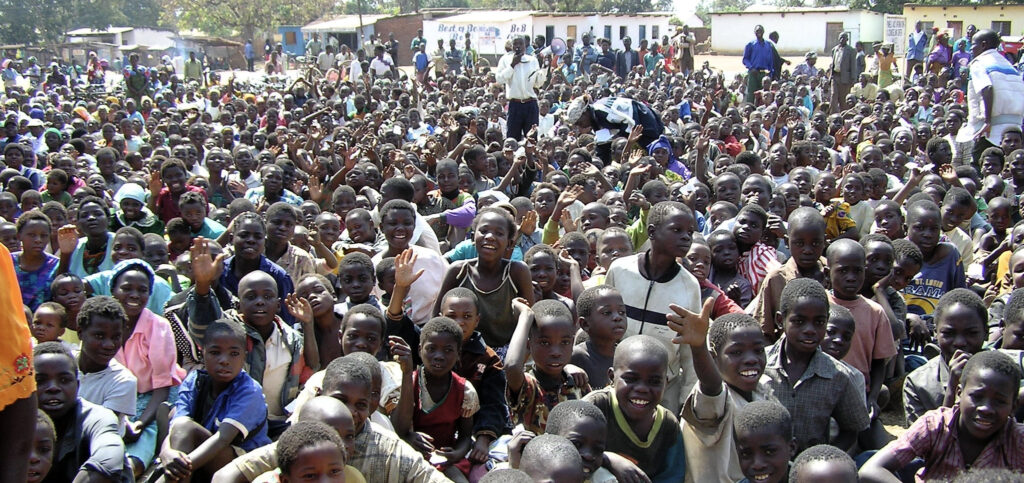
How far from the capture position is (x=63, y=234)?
521cm

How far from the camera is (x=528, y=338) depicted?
3.67 m

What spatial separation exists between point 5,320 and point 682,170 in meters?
7.54

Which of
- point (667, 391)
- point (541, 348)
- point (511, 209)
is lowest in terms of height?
point (667, 391)

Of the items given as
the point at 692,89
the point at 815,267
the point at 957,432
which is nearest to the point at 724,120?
the point at 692,89

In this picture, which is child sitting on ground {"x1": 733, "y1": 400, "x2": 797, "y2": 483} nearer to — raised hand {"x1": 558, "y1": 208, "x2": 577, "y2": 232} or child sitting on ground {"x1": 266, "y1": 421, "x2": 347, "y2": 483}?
child sitting on ground {"x1": 266, "y1": 421, "x2": 347, "y2": 483}

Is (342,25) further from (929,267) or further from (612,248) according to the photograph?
(929,267)

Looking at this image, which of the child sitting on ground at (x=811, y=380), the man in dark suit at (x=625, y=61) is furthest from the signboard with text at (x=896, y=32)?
the child sitting on ground at (x=811, y=380)

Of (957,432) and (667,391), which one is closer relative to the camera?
(957,432)

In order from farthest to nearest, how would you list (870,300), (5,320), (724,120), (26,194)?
(724,120) → (26,194) → (870,300) → (5,320)

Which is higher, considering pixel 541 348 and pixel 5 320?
pixel 5 320

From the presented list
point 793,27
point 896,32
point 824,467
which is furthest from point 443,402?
point 793,27

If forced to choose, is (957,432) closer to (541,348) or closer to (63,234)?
(541,348)

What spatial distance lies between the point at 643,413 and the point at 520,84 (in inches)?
324

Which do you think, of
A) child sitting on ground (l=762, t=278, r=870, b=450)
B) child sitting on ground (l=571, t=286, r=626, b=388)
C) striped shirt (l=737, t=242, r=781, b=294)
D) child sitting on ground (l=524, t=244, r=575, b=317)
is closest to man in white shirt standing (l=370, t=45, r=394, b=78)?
striped shirt (l=737, t=242, r=781, b=294)
